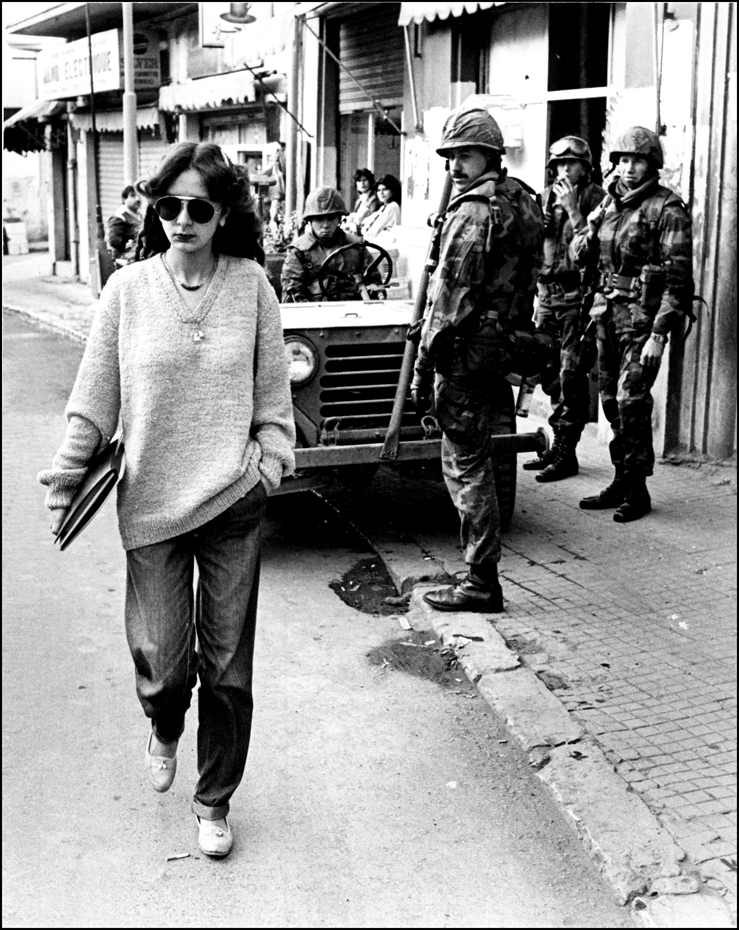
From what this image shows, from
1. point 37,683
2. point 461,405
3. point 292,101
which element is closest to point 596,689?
point 461,405

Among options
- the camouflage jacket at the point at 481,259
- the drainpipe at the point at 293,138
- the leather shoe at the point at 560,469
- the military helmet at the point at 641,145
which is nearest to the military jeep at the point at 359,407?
the camouflage jacket at the point at 481,259

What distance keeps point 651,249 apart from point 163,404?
4726 mm

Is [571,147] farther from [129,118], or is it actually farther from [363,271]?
[129,118]

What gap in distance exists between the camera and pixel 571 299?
340 inches

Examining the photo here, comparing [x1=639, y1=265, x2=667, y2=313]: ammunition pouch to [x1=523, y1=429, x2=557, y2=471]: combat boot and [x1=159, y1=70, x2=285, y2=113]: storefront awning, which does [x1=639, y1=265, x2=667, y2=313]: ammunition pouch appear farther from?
[x1=159, y1=70, x2=285, y2=113]: storefront awning

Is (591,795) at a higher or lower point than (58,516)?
lower

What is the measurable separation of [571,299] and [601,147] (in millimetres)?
2140

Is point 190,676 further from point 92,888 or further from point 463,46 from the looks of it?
point 463,46

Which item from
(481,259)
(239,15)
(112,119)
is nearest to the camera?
(481,259)

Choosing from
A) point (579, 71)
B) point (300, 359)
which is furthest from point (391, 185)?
point (300, 359)

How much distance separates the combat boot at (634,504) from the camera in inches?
289

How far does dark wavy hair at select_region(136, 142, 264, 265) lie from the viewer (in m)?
3.43

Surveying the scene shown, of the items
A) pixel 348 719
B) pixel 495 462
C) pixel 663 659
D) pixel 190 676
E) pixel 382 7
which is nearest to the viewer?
pixel 190 676

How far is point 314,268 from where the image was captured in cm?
773
